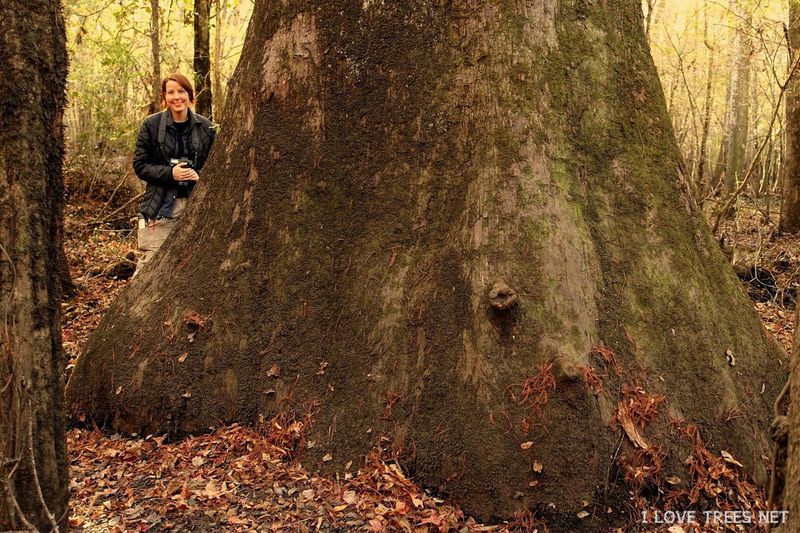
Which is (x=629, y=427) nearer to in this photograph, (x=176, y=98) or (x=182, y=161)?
(x=182, y=161)

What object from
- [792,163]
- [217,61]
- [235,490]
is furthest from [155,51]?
[792,163]

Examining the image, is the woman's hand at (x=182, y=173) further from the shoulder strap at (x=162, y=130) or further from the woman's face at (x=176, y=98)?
the woman's face at (x=176, y=98)

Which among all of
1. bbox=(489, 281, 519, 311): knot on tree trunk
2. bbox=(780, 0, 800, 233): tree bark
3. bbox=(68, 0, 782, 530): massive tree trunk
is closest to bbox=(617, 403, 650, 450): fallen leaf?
bbox=(68, 0, 782, 530): massive tree trunk

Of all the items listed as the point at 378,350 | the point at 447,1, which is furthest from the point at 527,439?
the point at 447,1

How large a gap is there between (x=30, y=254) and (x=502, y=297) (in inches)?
93.3

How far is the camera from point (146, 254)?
258 inches

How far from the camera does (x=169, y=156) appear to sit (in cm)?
625

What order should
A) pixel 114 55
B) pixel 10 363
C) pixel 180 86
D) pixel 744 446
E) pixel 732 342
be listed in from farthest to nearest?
pixel 114 55, pixel 180 86, pixel 732 342, pixel 744 446, pixel 10 363

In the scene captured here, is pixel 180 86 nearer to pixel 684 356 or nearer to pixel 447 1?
pixel 447 1

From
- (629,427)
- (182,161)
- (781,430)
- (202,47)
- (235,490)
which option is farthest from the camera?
(202,47)

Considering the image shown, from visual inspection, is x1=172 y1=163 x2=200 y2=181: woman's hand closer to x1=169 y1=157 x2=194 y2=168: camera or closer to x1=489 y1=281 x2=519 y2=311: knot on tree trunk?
x1=169 y1=157 x2=194 y2=168: camera

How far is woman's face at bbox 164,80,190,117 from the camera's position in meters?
6.11

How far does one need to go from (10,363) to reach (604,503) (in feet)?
9.68

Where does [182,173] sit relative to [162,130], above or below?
below
